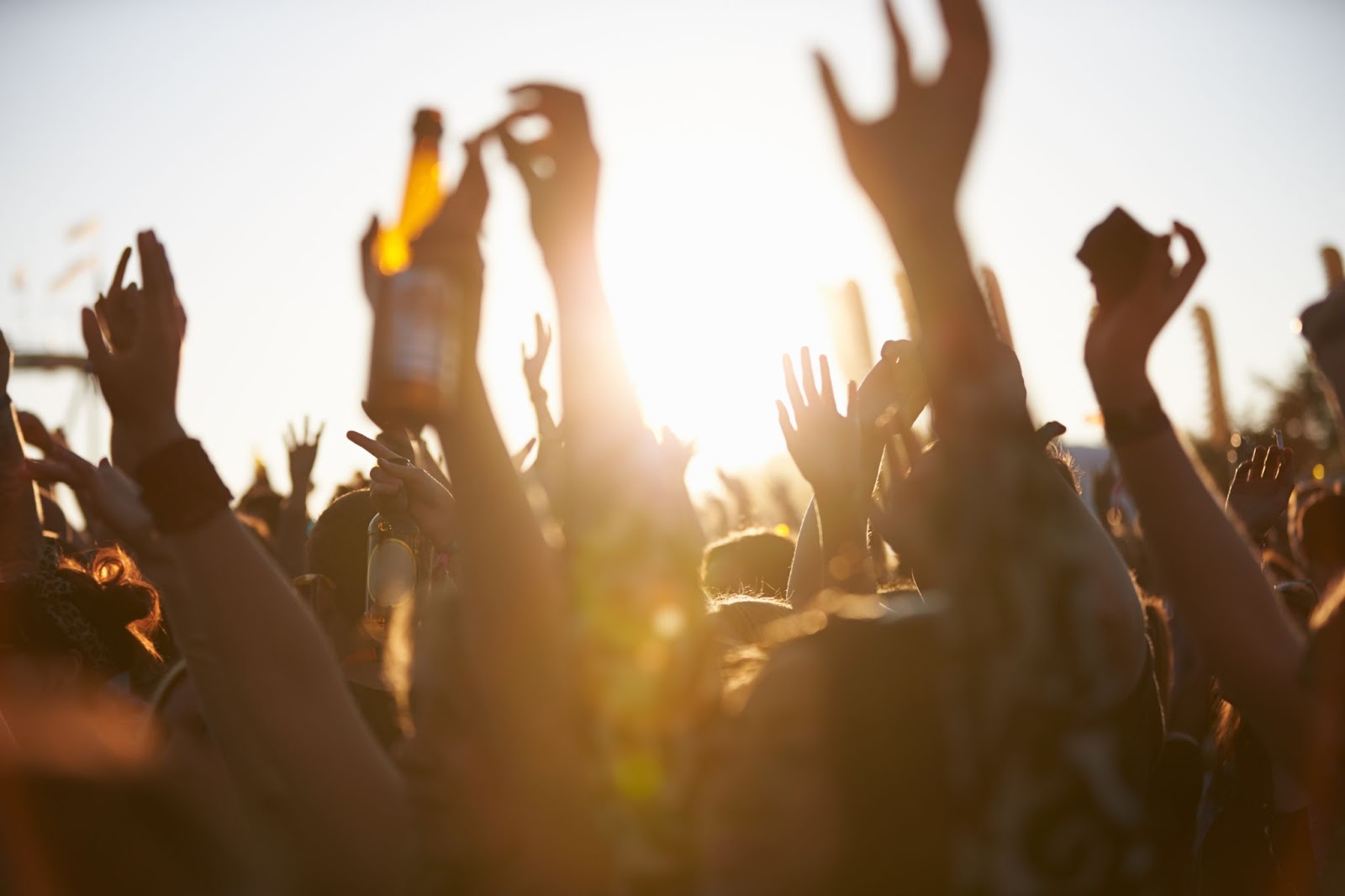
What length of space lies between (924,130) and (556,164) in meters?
0.71

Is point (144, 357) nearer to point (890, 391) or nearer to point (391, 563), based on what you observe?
point (391, 563)

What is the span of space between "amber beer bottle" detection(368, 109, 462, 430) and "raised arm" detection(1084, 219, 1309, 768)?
3.88 ft

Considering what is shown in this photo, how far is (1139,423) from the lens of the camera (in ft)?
6.44

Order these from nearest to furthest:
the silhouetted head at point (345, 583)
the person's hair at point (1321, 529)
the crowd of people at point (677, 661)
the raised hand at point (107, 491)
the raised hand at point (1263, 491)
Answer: the crowd of people at point (677, 661) < the raised hand at point (107, 491) < the person's hair at point (1321, 529) < the silhouetted head at point (345, 583) < the raised hand at point (1263, 491)

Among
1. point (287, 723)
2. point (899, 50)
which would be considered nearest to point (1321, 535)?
point (899, 50)

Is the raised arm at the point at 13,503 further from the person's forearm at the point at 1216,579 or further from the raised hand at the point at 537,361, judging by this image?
the person's forearm at the point at 1216,579

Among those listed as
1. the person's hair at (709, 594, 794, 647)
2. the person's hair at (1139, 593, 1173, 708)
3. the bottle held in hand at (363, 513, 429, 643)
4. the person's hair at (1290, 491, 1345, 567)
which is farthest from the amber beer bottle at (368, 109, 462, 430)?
the person's hair at (1290, 491, 1345, 567)

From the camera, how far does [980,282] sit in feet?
5.61

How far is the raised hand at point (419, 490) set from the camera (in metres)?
3.39

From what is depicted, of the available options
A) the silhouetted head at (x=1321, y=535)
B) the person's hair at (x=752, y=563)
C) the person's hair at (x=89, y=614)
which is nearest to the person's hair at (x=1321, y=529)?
the silhouetted head at (x=1321, y=535)

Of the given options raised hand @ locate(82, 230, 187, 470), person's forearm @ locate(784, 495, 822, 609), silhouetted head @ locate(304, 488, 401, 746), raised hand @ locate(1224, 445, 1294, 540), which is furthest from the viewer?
raised hand @ locate(1224, 445, 1294, 540)

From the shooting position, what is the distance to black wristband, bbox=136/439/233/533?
197 cm

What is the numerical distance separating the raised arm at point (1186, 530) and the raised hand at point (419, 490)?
6.58 feet

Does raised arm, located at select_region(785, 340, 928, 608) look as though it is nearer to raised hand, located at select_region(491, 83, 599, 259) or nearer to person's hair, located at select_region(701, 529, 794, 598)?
person's hair, located at select_region(701, 529, 794, 598)
